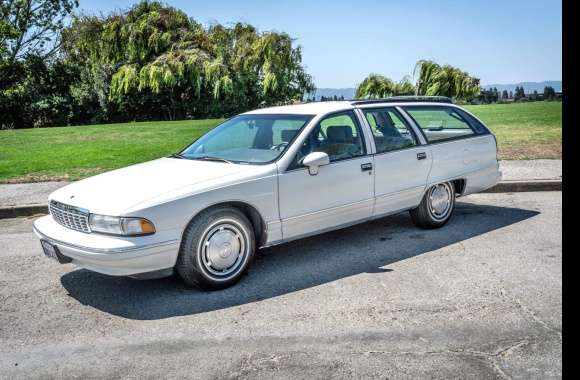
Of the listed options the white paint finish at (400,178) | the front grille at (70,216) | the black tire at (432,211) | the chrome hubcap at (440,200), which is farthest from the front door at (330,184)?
the front grille at (70,216)

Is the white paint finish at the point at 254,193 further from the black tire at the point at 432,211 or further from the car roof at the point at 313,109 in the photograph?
the black tire at the point at 432,211

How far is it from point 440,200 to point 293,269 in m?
2.24

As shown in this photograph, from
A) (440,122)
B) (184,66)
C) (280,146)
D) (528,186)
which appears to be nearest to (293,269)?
(280,146)

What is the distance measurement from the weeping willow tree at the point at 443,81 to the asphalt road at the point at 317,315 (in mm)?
29998

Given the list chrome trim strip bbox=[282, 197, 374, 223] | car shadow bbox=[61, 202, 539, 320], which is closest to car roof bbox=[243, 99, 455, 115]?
chrome trim strip bbox=[282, 197, 374, 223]

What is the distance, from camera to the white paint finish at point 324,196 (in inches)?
204

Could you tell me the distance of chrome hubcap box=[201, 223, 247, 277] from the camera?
4.71 m

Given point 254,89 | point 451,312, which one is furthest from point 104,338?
point 254,89

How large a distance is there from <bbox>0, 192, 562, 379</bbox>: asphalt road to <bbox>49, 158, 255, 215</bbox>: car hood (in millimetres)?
821

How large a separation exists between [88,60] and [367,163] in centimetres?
2760

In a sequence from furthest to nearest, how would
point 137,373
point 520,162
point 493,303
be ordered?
point 520,162, point 493,303, point 137,373

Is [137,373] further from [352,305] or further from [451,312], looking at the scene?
[451,312]

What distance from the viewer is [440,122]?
7.00m

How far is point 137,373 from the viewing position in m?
3.40
